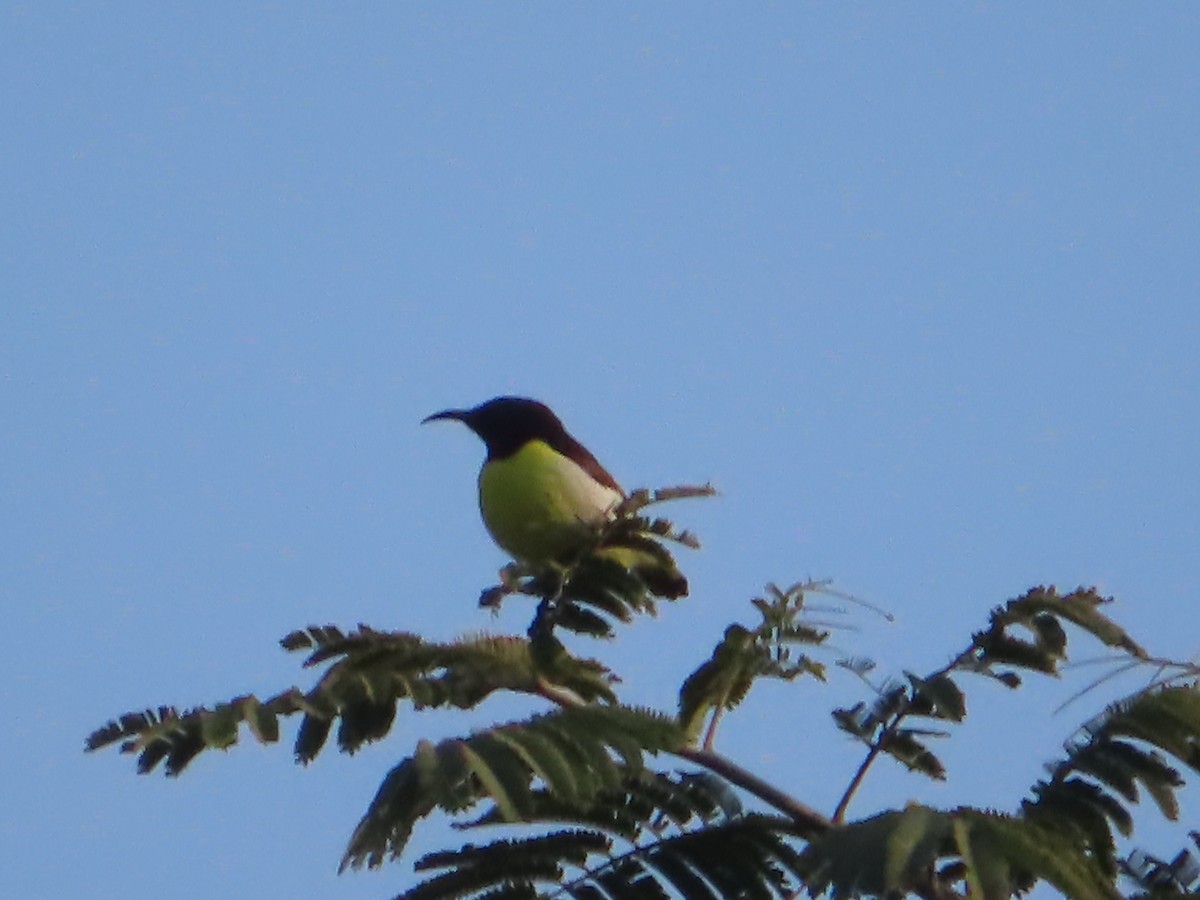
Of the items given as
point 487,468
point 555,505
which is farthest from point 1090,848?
point 487,468

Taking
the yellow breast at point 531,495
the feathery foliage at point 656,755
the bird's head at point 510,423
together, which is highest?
the bird's head at point 510,423

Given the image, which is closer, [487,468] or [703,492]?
[703,492]

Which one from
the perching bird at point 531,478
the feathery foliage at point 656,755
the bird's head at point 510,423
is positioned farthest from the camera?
the bird's head at point 510,423

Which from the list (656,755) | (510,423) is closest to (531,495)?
(510,423)

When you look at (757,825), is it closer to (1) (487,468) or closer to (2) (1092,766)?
(2) (1092,766)

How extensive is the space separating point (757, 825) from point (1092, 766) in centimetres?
73

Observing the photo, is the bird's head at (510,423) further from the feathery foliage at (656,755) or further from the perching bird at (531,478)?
the feathery foliage at (656,755)

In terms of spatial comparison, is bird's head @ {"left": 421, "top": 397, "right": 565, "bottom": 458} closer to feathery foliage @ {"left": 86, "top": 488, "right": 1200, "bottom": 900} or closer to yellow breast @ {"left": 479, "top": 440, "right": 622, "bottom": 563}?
yellow breast @ {"left": 479, "top": 440, "right": 622, "bottom": 563}

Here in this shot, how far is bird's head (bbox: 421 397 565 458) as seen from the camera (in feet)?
28.0

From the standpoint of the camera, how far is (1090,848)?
4293mm

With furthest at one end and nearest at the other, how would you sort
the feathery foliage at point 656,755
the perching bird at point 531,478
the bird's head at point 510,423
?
the bird's head at point 510,423, the perching bird at point 531,478, the feathery foliage at point 656,755

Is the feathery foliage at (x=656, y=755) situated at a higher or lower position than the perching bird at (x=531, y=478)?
lower

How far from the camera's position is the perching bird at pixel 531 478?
7.71 metres

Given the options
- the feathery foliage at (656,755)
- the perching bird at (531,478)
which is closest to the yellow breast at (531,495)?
the perching bird at (531,478)
